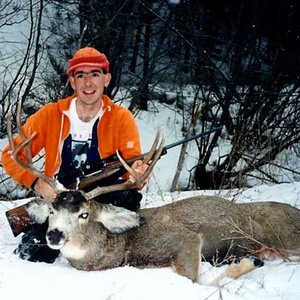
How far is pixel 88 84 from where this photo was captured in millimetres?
4988

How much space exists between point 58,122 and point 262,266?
2044mm

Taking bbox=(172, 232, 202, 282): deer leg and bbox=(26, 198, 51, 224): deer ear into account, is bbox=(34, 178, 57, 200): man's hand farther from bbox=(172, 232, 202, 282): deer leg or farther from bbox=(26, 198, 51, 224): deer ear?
bbox=(172, 232, 202, 282): deer leg

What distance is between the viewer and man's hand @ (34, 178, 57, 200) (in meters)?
4.27

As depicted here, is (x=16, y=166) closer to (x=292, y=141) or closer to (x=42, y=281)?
(x=42, y=281)

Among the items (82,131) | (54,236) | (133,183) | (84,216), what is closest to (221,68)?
(82,131)

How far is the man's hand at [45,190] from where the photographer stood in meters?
4.27

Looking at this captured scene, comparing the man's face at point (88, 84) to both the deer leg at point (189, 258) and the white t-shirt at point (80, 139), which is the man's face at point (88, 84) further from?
the deer leg at point (189, 258)

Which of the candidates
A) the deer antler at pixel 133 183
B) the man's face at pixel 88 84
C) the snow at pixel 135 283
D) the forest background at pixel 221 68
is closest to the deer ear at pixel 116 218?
the deer antler at pixel 133 183

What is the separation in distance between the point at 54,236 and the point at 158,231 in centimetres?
91

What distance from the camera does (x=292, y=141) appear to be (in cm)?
1024

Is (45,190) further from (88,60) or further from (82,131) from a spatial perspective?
(88,60)

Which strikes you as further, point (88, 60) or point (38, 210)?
point (88, 60)

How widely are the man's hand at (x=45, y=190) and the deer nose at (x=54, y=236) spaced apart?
1.17 ft

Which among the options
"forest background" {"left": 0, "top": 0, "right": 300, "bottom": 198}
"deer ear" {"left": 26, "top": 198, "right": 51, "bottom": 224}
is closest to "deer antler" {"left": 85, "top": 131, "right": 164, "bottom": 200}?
"deer ear" {"left": 26, "top": 198, "right": 51, "bottom": 224}
